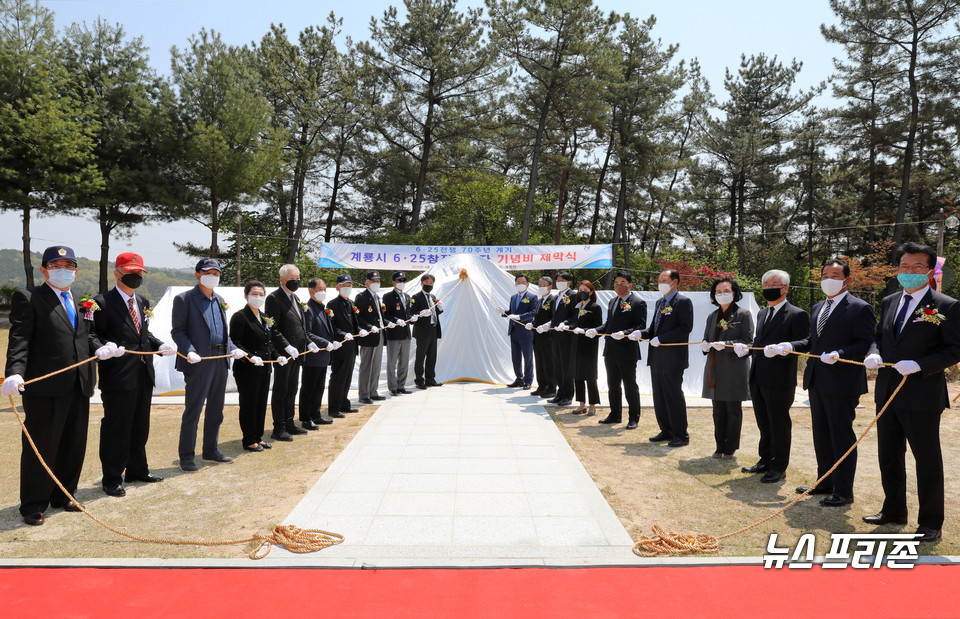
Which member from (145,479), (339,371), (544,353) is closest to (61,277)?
(145,479)

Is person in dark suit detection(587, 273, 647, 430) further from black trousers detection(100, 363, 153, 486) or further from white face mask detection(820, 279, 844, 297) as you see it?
black trousers detection(100, 363, 153, 486)

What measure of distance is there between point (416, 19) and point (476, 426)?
19.6m

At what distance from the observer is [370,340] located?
738cm

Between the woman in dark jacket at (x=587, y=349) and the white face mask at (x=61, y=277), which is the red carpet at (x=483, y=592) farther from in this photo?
the woman in dark jacket at (x=587, y=349)

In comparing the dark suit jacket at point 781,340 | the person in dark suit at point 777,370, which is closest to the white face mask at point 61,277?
the person in dark suit at point 777,370

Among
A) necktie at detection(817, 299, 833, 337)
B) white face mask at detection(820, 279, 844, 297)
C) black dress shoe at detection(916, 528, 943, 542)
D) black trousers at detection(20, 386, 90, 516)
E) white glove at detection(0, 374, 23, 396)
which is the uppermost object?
white face mask at detection(820, 279, 844, 297)

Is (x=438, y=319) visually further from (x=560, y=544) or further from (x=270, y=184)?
(x=270, y=184)

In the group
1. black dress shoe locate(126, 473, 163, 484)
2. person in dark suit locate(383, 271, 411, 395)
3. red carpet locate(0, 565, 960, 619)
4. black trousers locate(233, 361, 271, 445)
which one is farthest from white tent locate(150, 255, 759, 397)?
red carpet locate(0, 565, 960, 619)

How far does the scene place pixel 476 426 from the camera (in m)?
6.16

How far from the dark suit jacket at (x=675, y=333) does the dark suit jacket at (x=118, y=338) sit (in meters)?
4.39

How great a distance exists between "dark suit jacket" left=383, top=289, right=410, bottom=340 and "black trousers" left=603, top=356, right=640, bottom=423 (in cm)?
333

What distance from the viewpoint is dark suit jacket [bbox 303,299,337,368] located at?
603 centimetres

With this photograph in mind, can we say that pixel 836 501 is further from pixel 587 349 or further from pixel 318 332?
pixel 318 332

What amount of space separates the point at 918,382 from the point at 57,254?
5180 mm
